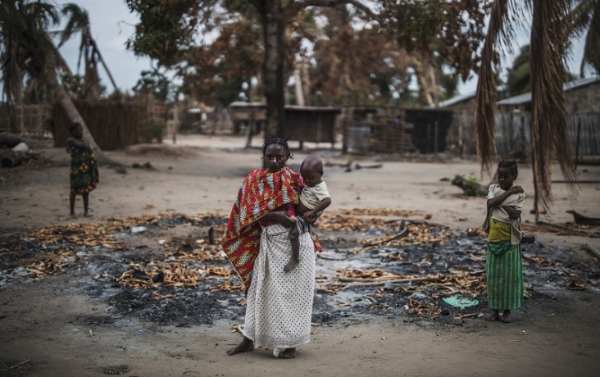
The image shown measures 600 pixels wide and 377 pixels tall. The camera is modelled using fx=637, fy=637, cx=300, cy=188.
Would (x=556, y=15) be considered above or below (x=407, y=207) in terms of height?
above

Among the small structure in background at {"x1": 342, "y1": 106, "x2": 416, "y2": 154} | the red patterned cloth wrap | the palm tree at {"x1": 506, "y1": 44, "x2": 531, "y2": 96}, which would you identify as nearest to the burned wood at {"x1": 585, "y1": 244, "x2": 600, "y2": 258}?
the red patterned cloth wrap

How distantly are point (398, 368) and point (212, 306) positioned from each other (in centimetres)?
197

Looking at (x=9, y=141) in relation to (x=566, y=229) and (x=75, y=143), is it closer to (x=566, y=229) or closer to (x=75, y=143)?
(x=75, y=143)

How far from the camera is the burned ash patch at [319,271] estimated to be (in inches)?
210

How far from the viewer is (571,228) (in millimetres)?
8781

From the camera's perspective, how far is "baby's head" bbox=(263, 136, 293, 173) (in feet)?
13.0

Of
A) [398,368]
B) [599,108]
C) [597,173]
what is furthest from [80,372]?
[599,108]

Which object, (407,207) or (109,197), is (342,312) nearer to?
(407,207)

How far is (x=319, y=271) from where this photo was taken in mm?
6715

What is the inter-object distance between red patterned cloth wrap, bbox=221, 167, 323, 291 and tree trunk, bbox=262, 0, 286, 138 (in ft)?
37.9

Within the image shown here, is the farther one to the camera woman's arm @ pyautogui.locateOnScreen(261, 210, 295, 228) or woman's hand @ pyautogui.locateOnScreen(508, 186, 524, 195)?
woman's hand @ pyautogui.locateOnScreen(508, 186, 524, 195)

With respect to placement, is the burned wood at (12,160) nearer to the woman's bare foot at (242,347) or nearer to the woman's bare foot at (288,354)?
the woman's bare foot at (242,347)

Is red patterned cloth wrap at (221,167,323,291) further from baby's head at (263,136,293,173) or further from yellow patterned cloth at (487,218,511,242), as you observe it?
yellow patterned cloth at (487,218,511,242)

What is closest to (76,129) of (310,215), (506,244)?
(310,215)
